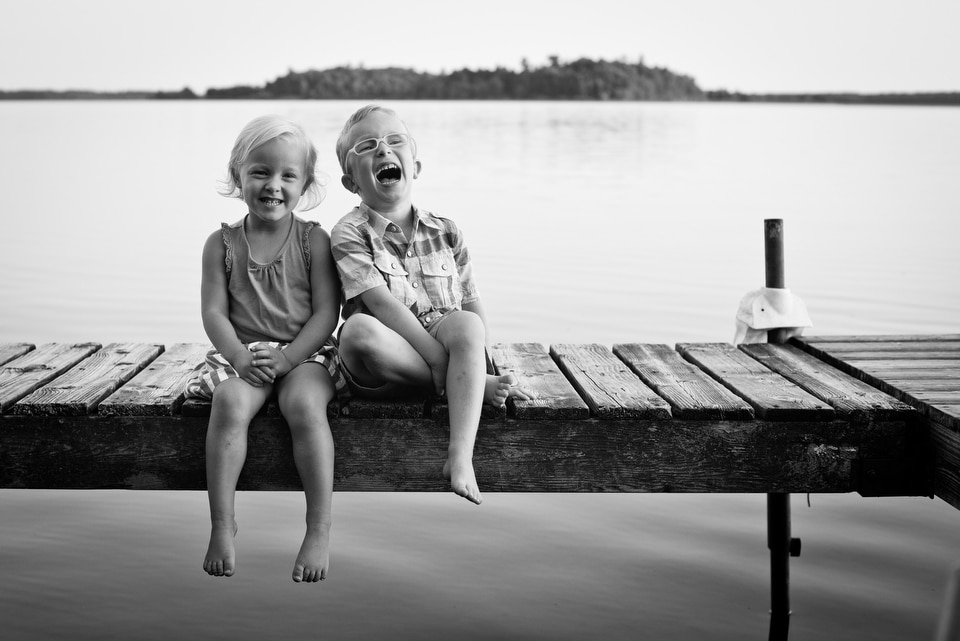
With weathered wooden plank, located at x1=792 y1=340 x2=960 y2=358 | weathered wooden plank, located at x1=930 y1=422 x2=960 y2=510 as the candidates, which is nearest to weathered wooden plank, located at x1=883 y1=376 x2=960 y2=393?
weathered wooden plank, located at x1=930 y1=422 x2=960 y2=510

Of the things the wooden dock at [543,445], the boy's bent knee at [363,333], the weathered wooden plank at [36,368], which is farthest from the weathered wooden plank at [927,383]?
the weathered wooden plank at [36,368]

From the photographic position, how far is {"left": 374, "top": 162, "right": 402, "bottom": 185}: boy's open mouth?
392cm

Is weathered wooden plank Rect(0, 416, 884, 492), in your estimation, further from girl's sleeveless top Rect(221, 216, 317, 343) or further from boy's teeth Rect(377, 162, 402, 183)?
boy's teeth Rect(377, 162, 402, 183)

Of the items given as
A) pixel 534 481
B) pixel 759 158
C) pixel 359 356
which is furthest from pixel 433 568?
pixel 759 158

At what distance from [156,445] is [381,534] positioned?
6.74 feet

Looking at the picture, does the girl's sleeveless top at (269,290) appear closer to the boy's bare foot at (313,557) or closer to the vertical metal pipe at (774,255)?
the boy's bare foot at (313,557)

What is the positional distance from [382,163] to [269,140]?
1.29 ft

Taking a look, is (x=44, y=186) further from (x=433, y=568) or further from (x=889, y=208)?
(x=433, y=568)

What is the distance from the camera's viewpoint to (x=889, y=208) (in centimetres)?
1861

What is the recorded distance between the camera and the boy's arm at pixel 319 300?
383cm

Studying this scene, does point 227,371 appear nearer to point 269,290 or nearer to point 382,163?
point 269,290

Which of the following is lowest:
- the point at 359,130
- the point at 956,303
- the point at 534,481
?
the point at 956,303

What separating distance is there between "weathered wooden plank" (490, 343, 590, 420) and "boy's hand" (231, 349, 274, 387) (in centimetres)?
83

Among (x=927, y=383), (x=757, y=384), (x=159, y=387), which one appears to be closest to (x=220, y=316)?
(x=159, y=387)
